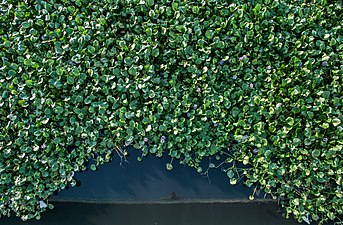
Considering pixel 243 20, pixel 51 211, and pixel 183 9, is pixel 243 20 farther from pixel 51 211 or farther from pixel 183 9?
pixel 51 211

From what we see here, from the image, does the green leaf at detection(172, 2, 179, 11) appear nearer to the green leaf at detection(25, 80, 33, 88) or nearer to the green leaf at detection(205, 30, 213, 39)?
the green leaf at detection(205, 30, 213, 39)

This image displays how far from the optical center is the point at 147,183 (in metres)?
2.50

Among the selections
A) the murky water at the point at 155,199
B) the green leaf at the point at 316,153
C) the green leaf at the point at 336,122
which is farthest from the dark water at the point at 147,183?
the green leaf at the point at 336,122

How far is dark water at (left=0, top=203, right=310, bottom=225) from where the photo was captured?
2475 millimetres

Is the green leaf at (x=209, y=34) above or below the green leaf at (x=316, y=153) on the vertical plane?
above

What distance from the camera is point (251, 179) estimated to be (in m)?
2.19

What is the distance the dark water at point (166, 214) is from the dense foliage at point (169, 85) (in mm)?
316

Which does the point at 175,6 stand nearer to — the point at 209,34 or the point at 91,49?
the point at 209,34

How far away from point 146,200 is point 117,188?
18cm

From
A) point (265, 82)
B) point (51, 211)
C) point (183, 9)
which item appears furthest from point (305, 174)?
point (51, 211)

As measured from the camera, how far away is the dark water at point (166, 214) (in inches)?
97.4

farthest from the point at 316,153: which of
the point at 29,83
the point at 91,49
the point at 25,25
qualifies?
the point at 25,25

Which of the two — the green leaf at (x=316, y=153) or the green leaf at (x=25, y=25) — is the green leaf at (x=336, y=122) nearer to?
the green leaf at (x=316, y=153)

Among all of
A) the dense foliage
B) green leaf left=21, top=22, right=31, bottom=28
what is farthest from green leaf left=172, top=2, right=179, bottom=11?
green leaf left=21, top=22, right=31, bottom=28
